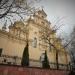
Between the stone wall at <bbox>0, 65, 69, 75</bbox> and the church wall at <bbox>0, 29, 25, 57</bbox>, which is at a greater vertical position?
the church wall at <bbox>0, 29, 25, 57</bbox>

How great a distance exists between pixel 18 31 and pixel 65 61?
17.1 m

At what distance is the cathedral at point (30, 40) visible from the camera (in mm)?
23094

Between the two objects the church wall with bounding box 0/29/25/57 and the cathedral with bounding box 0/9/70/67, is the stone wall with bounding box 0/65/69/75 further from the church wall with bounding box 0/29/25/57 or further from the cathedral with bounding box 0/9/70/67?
the church wall with bounding box 0/29/25/57

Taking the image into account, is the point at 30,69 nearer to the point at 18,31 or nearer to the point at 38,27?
the point at 18,31

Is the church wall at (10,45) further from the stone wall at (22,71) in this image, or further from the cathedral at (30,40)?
the stone wall at (22,71)

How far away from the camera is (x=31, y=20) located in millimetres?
29281

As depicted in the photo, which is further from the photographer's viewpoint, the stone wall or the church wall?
the church wall

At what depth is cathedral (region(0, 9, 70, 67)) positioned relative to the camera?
23.1 m

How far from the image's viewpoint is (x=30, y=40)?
27312mm

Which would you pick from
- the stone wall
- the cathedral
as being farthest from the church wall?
the stone wall

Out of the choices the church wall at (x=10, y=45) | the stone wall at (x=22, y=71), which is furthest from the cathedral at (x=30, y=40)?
the stone wall at (x=22, y=71)

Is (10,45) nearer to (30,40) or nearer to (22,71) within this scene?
(30,40)

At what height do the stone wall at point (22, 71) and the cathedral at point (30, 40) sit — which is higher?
the cathedral at point (30, 40)

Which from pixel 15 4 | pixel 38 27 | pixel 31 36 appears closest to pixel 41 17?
pixel 38 27
